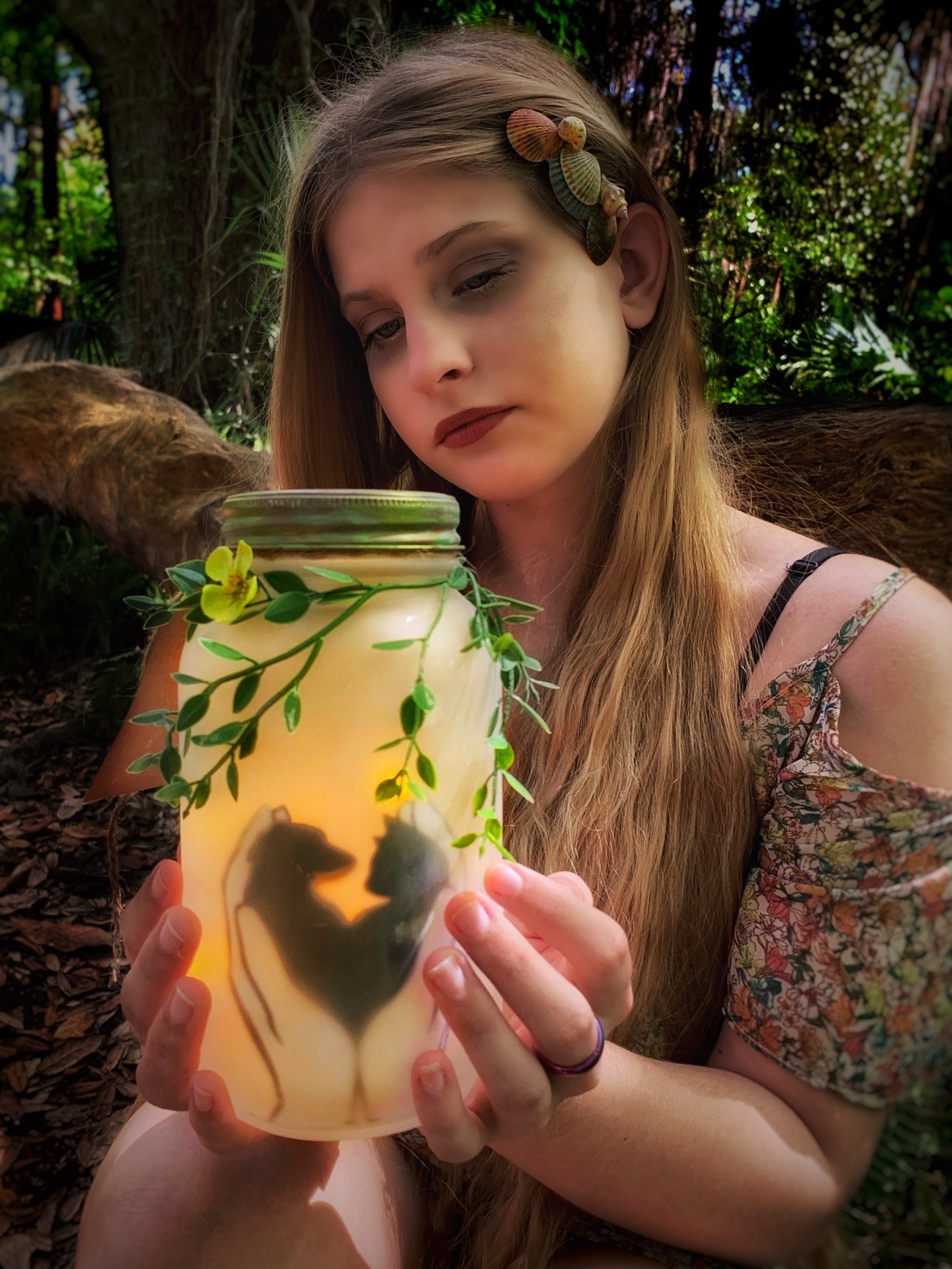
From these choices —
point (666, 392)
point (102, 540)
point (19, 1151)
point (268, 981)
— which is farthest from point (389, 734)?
point (102, 540)

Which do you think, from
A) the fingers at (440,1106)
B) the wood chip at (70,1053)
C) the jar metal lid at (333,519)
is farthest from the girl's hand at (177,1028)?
the wood chip at (70,1053)

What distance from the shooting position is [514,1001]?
1.60 ft

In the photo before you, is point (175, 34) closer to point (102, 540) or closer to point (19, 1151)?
point (102, 540)

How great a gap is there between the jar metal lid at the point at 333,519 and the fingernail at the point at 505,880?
0.63 feet

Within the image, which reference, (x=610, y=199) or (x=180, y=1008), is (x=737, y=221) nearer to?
(x=610, y=199)

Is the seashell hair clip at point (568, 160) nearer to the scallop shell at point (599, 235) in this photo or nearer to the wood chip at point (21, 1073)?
the scallop shell at point (599, 235)

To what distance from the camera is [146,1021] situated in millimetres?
545

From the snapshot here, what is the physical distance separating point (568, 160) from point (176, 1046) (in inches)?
27.4

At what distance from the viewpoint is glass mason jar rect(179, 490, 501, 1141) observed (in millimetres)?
446

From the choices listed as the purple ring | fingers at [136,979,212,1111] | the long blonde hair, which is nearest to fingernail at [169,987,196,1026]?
fingers at [136,979,212,1111]

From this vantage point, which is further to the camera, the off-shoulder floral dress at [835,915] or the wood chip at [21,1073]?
the wood chip at [21,1073]

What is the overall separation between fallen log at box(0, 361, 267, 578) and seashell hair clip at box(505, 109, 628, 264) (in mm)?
460

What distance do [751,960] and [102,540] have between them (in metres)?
0.83

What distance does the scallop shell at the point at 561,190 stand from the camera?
0.69 meters
